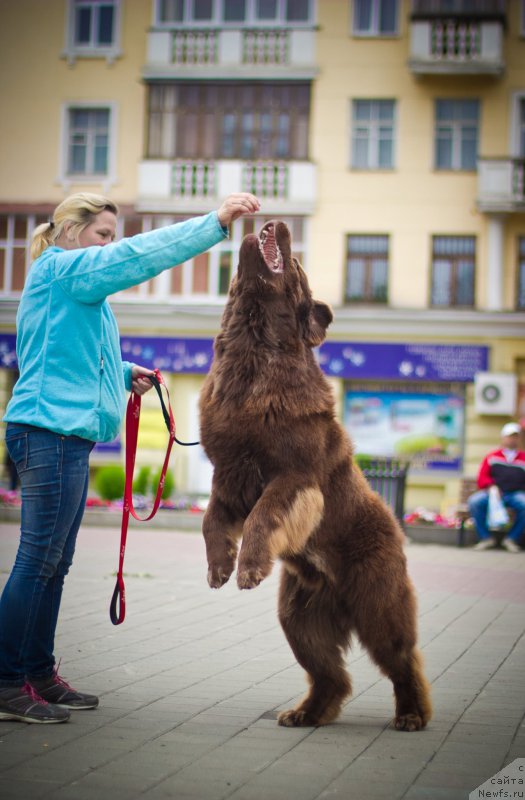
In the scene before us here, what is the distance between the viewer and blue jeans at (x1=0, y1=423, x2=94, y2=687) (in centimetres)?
429

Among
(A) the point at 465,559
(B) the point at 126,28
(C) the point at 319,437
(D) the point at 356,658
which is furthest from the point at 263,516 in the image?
(B) the point at 126,28

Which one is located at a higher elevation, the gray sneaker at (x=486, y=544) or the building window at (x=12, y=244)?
the building window at (x=12, y=244)

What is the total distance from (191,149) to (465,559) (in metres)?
15.9

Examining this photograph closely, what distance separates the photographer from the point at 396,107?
24.5 metres

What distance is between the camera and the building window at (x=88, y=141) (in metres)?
25.8

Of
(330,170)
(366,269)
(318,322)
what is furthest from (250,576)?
(330,170)

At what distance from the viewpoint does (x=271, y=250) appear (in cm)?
436

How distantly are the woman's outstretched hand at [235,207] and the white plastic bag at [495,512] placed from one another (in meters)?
10.4

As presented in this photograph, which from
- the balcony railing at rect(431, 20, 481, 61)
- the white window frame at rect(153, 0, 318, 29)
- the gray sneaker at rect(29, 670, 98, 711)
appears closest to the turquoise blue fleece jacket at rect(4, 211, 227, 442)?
the gray sneaker at rect(29, 670, 98, 711)

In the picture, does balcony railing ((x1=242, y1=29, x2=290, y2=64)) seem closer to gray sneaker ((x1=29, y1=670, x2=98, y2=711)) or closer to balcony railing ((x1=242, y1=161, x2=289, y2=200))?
balcony railing ((x1=242, y1=161, x2=289, y2=200))

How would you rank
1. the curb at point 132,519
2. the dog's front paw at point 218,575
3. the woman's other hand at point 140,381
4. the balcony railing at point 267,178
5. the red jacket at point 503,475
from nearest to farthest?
the dog's front paw at point 218,575
the woman's other hand at point 140,381
the red jacket at point 503,475
the curb at point 132,519
the balcony railing at point 267,178

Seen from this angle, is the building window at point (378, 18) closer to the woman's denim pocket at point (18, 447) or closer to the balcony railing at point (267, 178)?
the balcony railing at point (267, 178)

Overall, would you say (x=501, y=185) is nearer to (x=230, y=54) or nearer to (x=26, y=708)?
(x=230, y=54)

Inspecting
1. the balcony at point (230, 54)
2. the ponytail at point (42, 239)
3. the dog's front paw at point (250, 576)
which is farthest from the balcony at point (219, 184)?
the dog's front paw at point (250, 576)
